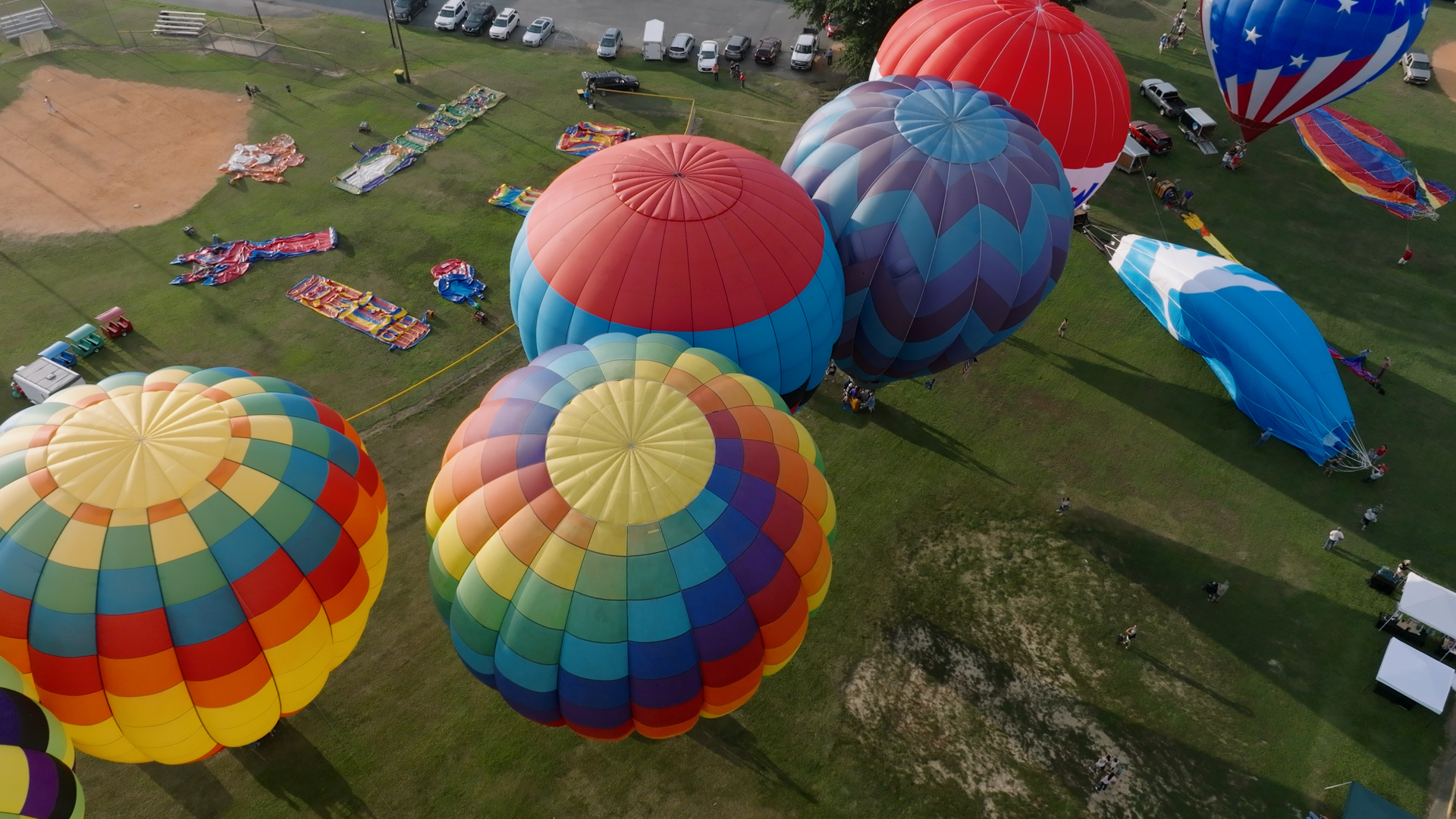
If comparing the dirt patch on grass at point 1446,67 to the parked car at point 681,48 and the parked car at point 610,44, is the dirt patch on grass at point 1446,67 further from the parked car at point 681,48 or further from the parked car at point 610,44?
the parked car at point 610,44

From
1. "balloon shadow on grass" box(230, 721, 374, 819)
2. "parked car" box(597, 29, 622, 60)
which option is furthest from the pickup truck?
"balloon shadow on grass" box(230, 721, 374, 819)

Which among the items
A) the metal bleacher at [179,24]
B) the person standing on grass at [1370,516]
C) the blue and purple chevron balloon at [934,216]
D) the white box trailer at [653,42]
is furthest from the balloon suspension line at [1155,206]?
the metal bleacher at [179,24]

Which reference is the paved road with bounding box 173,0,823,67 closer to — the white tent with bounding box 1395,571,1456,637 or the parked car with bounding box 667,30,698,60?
the parked car with bounding box 667,30,698,60

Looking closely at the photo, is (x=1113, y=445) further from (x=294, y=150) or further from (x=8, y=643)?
(x=294, y=150)

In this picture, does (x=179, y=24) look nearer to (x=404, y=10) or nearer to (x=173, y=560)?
(x=404, y=10)

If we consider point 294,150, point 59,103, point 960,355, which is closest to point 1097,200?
point 960,355
